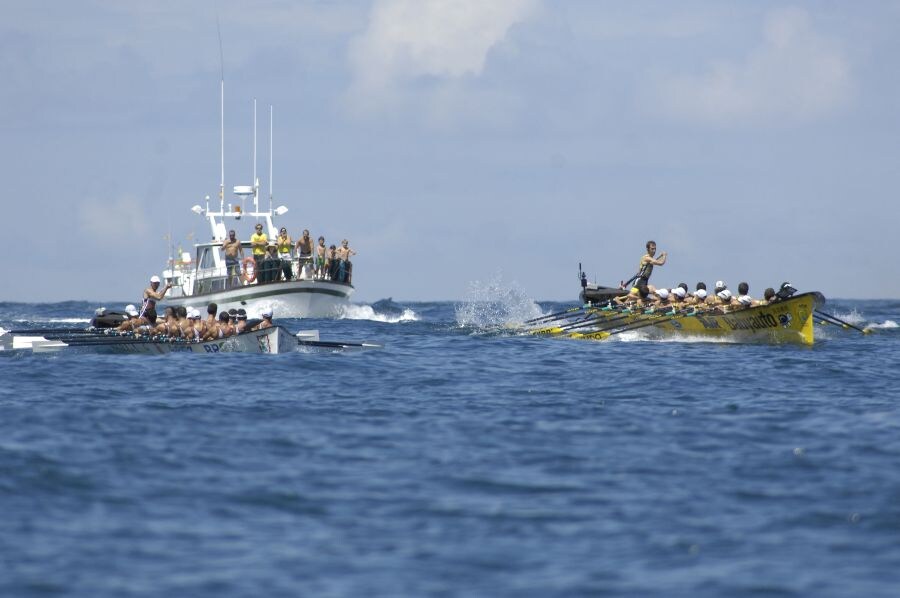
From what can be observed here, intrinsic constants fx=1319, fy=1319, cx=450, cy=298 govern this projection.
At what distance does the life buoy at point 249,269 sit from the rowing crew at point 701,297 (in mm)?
15070

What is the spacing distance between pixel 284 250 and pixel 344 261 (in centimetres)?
248

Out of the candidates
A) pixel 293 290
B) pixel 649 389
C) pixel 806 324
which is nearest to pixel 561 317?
pixel 806 324

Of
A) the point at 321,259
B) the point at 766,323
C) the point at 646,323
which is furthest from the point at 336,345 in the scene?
the point at 321,259

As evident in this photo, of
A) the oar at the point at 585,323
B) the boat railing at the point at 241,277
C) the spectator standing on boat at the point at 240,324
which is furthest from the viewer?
the boat railing at the point at 241,277

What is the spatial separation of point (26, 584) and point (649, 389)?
14.4 meters

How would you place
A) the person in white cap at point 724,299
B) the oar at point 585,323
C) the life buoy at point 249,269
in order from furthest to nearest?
the life buoy at point 249,269 → the oar at point 585,323 → the person in white cap at point 724,299

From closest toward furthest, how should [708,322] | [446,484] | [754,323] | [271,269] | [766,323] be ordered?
Result: [446,484], [766,323], [754,323], [708,322], [271,269]

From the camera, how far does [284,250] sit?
47781mm

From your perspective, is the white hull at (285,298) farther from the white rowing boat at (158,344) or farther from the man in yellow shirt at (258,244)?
the white rowing boat at (158,344)

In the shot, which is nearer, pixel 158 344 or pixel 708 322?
pixel 158 344

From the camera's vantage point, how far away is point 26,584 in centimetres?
1009

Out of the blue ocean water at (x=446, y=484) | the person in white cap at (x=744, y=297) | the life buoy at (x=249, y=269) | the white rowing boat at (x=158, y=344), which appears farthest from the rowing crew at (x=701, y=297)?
the life buoy at (x=249, y=269)

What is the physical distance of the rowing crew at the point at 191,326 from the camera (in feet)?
92.2

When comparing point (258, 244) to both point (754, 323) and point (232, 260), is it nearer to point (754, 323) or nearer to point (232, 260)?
point (232, 260)
